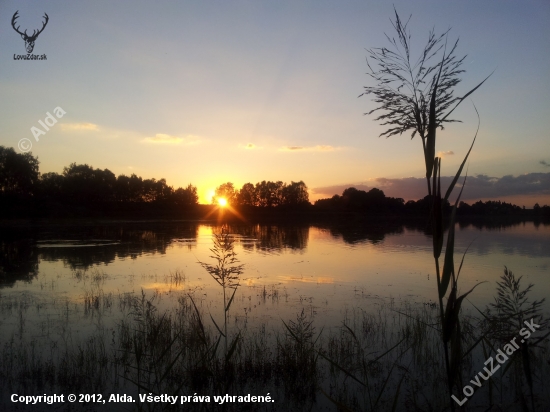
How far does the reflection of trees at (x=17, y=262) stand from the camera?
1632 cm

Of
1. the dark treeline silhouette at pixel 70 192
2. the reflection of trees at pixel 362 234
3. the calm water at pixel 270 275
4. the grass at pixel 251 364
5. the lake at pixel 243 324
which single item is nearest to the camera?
the grass at pixel 251 364

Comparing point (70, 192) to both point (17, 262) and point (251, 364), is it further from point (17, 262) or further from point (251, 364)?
point (251, 364)

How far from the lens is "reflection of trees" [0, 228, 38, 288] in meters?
16.3

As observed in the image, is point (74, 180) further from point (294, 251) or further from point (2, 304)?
point (2, 304)

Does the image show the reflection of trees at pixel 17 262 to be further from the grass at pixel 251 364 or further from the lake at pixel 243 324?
the grass at pixel 251 364

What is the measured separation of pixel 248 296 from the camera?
1357cm

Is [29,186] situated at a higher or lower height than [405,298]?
higher

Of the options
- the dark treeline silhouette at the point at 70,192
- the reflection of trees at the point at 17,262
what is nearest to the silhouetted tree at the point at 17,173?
the dark treeline silhouette at the point at 70,192

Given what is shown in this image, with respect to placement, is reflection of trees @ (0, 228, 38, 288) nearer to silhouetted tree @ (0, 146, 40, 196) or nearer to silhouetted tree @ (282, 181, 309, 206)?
silhouetted tree @ (0, 146, 40, 196)

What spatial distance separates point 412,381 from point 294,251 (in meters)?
21.1

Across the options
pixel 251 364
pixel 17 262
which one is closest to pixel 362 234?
pixel 17 262

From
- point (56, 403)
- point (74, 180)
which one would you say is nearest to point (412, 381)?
point (56, 403)

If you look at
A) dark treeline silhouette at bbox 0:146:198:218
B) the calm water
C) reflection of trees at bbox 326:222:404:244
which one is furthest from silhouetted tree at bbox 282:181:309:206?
the calm water

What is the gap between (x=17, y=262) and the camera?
2062 centimetres
